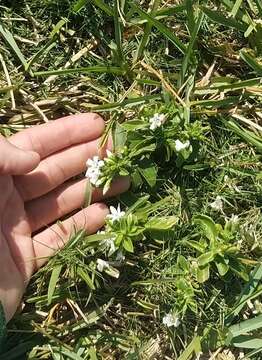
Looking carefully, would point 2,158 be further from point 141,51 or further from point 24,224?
point 141,51

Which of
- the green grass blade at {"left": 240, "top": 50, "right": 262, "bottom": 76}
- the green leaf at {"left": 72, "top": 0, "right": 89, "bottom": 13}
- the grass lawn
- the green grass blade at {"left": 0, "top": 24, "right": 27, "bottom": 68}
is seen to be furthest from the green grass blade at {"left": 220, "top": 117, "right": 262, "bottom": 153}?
the green grass blade at {"left": 0, "top": 24, "right": 27, "bottom": 68}

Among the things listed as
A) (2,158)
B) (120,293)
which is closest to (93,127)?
(2,158)

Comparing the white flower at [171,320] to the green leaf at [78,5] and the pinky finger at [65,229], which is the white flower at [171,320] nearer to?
the pinky finger at [65,229]

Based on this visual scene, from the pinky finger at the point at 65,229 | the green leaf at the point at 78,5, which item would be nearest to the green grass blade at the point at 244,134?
the pinky finger at the point at 65,229

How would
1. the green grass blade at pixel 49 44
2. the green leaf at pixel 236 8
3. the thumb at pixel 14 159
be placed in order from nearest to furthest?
the thumb at pixel 14 159
the green leaf at pixel 236 8
the green grass blade at pixel 49 44

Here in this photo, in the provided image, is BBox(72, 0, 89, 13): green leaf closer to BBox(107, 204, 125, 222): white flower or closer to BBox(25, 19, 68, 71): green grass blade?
BBox(25, 19, 68, 71): green grass blade

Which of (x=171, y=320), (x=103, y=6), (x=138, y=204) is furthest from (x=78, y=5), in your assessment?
(x=171, y=320)
